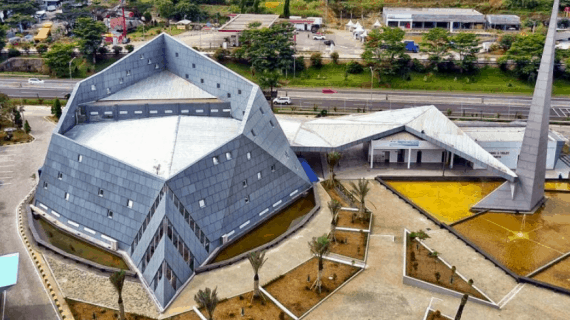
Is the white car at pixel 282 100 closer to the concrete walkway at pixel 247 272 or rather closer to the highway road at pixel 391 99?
the highway road at pixel 391 99

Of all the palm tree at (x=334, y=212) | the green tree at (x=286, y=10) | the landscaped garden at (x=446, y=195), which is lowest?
the landscaped garden at (x=446, y=195)

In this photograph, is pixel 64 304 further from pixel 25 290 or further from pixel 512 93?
pixel 512 93

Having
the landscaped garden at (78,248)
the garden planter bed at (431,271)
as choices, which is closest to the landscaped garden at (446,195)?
the garden planter bed at (431,271)

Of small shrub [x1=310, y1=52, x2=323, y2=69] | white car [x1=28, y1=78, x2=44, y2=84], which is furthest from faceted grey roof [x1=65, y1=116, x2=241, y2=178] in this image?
white car [x1=28, y1=78, x2=44, y2=84]

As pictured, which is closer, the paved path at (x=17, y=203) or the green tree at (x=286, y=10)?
the paved path at (x=17, y=203)

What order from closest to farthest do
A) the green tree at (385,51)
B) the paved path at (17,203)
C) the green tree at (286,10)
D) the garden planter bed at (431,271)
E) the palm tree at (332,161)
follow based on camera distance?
the paved path at (17,203), the garden planter bed at (431,271), the palm tree at (332,161), the green tree at (385,51), the green tree at (286,10)

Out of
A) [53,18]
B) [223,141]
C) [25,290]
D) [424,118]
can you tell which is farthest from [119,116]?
[53,18]
